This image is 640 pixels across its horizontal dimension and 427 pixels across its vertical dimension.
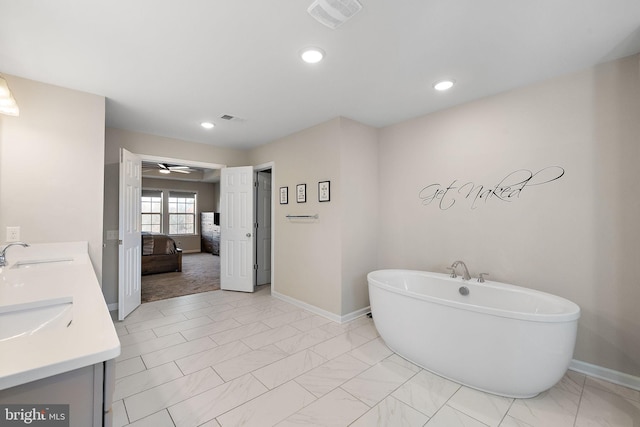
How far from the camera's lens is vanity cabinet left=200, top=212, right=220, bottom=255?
881 cm

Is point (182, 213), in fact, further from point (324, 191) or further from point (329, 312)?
point (329, 312)

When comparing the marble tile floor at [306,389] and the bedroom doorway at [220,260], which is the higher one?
the bedroom doorway at [220,260]

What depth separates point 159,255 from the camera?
19.6 ft

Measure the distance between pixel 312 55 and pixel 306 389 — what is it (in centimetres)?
249

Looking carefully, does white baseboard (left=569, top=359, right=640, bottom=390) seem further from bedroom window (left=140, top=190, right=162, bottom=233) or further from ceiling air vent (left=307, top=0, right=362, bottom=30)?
bedroom window (left=140, top=190, right=162, bottom=233)

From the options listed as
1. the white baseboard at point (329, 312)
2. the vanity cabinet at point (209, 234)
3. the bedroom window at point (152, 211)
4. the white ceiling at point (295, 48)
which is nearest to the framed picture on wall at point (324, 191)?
the white ceiling at point (295, 48)

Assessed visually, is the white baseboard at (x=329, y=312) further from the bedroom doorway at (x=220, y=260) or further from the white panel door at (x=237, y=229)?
the white panel door at (x=237, y=229)

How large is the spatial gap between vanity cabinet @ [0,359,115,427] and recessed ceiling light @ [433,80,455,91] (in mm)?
2929

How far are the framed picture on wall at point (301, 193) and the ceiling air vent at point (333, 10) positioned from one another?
2292 mm

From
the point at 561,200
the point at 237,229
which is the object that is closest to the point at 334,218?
the point at 237,229

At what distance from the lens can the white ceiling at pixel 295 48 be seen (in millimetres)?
1669

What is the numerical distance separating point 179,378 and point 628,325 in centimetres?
349

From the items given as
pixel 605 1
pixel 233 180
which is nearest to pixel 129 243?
pixel 233 180

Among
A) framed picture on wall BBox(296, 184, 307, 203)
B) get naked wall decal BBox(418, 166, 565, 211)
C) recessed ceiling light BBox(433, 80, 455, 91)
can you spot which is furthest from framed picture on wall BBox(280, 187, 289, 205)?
recessed ceiling light BBox(433, 80, 455, 91)
